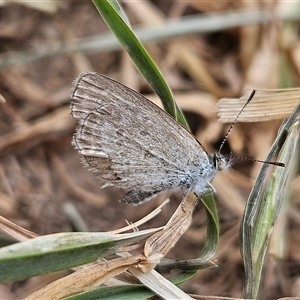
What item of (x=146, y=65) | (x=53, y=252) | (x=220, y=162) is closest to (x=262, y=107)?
(x=220, y=162)

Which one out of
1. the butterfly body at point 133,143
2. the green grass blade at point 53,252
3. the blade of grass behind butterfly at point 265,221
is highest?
the butterfly body at point 133,143

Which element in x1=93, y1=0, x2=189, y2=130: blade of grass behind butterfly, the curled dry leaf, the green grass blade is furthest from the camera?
the curled dry leaf

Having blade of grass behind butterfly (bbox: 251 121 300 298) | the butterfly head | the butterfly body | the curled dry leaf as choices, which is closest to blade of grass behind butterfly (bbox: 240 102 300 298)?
blade of grass behind butterfly (bbox: 251 121 300 298)

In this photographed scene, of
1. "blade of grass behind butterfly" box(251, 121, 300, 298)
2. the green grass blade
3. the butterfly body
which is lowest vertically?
the green grass blade

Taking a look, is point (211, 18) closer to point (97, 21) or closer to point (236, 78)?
point (236, 78)

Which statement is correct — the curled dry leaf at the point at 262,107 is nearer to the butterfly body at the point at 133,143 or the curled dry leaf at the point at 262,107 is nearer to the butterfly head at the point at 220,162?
the butterfly body at the point at 133,143

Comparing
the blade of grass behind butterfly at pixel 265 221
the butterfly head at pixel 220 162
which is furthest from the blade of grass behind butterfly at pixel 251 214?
the butterfly head at pixel 220 162

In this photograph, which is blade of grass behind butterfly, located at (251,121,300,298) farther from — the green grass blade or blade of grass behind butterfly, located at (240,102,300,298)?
the green grass blade
